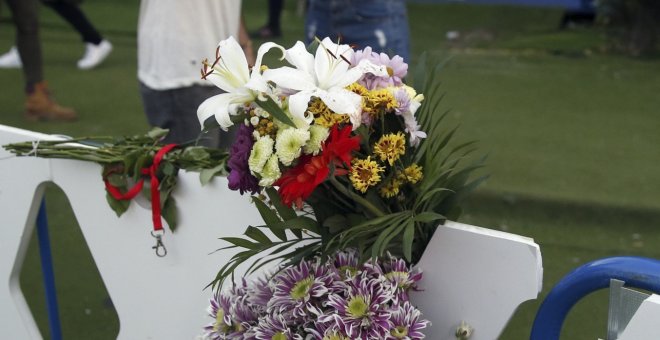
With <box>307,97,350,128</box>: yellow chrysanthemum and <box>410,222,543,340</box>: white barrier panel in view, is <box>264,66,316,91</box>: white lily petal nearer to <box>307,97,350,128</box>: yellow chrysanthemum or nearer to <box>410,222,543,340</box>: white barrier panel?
<box>307,97,350,128</box>: yellow chrysanthemum

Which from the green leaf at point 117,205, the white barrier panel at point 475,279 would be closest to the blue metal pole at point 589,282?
the white barrier panel at point 475,279

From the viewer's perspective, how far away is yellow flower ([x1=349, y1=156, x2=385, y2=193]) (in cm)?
151

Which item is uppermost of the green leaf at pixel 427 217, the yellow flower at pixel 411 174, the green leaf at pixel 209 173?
the yellow flower at pixel 411 174

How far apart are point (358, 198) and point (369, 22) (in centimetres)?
156

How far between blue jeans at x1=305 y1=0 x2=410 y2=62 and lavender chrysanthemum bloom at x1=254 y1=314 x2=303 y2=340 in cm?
153

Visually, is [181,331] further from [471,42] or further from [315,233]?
[471,42]

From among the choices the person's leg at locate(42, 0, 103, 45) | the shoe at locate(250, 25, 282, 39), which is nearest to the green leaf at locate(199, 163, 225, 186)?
the person's leg at locate(42, 0, 103, 45)

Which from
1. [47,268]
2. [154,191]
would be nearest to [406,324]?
[154,191]

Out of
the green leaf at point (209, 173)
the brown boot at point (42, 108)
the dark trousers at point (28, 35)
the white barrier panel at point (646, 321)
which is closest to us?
the white barrier panel at point (646, 321)

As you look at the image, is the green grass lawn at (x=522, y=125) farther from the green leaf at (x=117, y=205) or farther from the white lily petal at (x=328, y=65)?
the green leaf at (x=117, y=205)

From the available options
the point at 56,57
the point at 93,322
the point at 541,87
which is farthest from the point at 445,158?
the point at 56,57

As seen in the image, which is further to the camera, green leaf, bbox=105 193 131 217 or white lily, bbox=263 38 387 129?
green leaf, bbox=105 193 131 217

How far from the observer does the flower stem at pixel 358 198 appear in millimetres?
1538

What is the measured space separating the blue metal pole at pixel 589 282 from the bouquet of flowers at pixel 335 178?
219 millimetres
